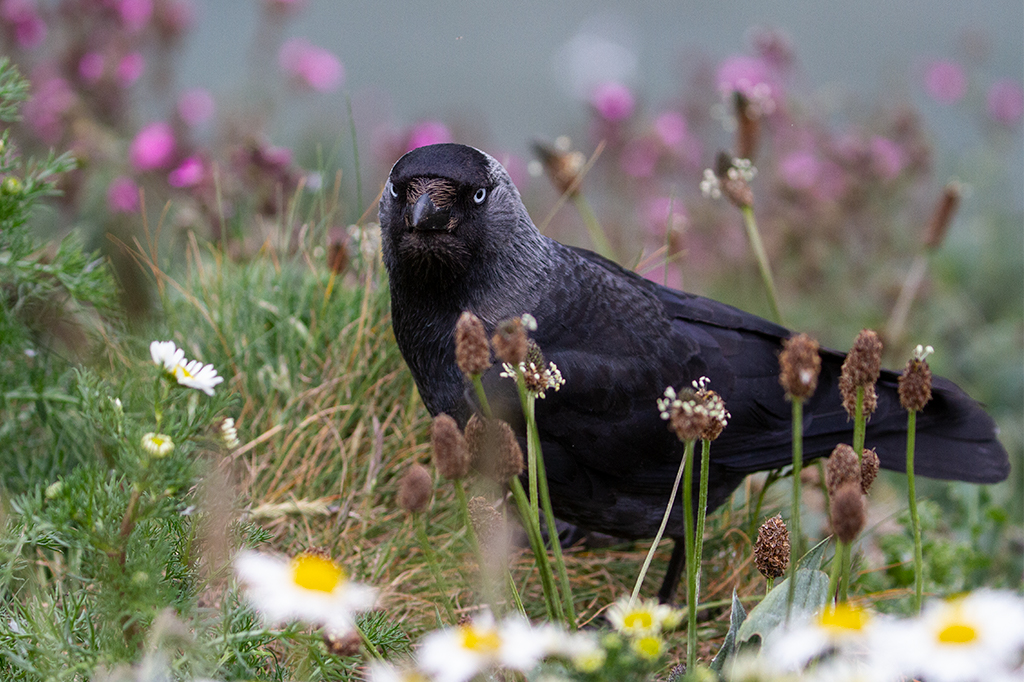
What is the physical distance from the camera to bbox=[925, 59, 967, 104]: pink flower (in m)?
5.38

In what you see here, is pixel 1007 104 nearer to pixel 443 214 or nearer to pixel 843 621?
pixel 443 214

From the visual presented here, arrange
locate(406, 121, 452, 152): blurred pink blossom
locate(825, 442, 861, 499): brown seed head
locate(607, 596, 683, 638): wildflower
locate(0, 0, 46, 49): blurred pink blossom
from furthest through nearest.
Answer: locate(0, 0, 46, 49): blurred pink blossom < locate(406, 121, 452, 152): blurred pink blossom < locate(825, 442, 861, 499): brown seed head < locate(607, 596, 683, 638): wildflower

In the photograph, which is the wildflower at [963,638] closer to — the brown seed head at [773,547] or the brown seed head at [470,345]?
the brown seed head at [773,547]

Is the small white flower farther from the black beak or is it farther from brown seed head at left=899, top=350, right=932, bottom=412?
brown seed head at left=899, top=350, right=932, bottom=412

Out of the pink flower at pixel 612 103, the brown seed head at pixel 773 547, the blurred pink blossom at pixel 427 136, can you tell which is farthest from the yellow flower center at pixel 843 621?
the pink flower at pixel 612 103

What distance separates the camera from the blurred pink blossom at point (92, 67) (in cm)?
446

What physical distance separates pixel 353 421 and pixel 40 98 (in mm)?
2808

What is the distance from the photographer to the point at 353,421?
280 centimetres

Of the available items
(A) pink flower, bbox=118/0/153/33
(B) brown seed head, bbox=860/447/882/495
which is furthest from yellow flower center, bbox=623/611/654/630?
(A) pink flower, bbox=118/0/153/33

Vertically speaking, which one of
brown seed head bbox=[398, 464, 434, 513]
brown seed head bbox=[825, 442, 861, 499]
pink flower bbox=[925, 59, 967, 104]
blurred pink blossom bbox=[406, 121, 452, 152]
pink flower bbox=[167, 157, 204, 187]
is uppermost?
pink flower bbox=[925, 59, 967, 104]

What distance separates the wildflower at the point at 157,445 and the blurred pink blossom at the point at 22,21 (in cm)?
363

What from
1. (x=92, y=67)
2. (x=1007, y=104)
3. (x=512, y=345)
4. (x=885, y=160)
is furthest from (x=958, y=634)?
(x=1007, y=104)

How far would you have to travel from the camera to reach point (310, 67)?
483 centimetres

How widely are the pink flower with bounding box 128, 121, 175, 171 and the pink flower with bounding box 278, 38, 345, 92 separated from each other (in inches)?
44.7
